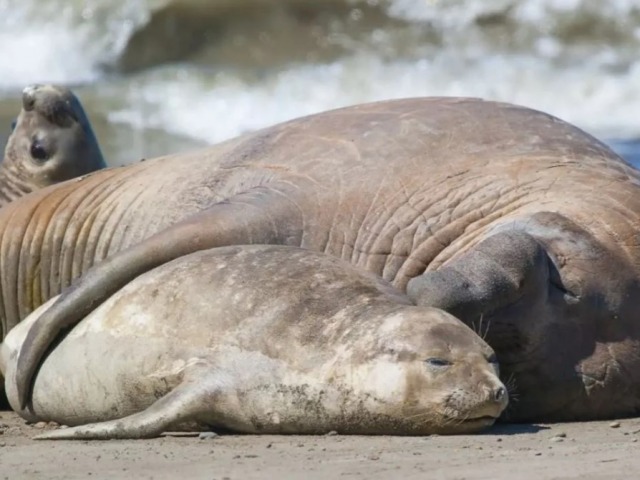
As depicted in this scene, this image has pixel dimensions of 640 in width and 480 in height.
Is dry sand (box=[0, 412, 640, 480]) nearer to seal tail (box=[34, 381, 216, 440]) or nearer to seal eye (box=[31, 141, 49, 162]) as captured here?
seal tail (box=[34, 381, 216, 440])

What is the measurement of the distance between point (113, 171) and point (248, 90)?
11693 mm

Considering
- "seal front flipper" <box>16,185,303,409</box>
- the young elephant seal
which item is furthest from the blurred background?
the young elephant seal

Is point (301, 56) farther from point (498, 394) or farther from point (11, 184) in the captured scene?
point (498, 394)

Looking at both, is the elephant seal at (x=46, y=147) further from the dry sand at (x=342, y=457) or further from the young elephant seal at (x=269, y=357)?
the dry sand at (x=342, y=457)

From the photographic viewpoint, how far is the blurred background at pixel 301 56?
1933 centimetres

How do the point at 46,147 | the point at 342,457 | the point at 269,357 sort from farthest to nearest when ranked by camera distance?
1. the point at 46,147
2. the point at 269,357
3. the point at 342,457

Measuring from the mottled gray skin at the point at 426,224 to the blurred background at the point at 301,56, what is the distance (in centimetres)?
997

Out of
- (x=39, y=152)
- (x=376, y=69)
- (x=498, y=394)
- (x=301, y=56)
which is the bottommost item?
(x=376, y=69)

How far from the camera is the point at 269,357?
225 inches

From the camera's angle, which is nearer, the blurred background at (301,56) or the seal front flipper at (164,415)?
the seal front flipper at (164,415)

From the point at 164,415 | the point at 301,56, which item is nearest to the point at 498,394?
the point at 164,415

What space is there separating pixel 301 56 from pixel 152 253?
15.1 metres

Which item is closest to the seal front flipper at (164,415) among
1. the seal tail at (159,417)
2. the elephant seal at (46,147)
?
the seal tail at (159,417)

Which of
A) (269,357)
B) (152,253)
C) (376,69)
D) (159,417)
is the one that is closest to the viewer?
(159,417)
